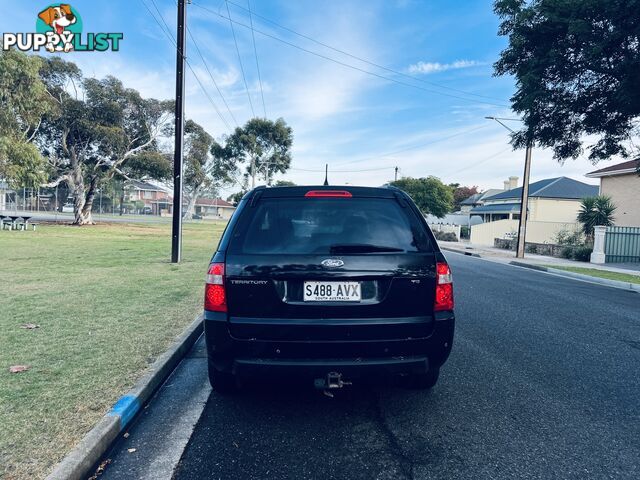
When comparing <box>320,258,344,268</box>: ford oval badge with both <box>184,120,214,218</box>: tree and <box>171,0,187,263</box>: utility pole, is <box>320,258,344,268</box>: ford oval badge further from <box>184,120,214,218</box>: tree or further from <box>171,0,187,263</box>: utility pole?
<box>184,120,214,218</box>: tree

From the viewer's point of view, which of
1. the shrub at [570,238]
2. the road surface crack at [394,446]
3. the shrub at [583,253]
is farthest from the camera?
the shrub at [570,238]

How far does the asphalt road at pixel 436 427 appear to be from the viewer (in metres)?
2.77

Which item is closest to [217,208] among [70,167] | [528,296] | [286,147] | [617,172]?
[286,147]

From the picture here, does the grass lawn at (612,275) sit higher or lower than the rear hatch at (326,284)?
lower

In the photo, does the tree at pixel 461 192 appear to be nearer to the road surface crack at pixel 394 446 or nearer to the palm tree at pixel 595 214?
the palm tree at pixel 595 214

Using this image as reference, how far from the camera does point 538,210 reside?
1674 inches

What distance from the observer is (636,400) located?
156 inches

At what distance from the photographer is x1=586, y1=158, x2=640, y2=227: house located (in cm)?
2597

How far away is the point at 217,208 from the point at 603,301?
111523mm

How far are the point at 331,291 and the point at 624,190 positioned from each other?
98.4ft

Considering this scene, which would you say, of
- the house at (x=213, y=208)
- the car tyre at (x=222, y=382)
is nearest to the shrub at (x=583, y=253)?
the car tyre at (x=222, y=382)

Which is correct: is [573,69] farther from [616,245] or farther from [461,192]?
[461,192]

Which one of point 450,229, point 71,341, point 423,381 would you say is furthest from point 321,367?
point 450,229

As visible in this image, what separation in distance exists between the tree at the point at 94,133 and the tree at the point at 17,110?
732 centimetres
